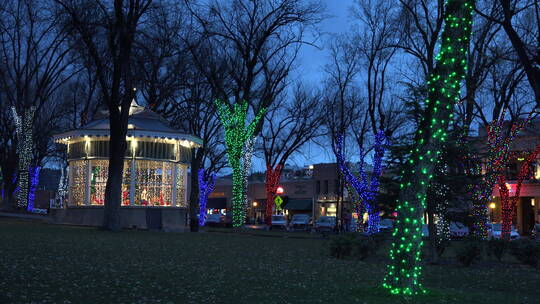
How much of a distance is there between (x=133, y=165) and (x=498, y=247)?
18809mm

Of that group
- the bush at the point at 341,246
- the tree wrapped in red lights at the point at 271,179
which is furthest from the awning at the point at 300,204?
the bush at the point at 341,246

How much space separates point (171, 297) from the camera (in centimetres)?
962

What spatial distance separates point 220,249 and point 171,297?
10.8 m

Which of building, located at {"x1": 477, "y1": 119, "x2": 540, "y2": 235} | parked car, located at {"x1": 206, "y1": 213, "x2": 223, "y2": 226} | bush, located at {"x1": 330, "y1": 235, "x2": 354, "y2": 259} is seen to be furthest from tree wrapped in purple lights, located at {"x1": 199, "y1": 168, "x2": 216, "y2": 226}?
bush, located at {"x1": 330, "y1": 235, "x2": 354, "y2": 259}

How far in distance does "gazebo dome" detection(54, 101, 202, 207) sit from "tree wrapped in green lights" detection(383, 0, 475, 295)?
73.0 ft

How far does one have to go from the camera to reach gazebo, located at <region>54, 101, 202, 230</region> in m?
31.2

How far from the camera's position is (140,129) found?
31.1 meters

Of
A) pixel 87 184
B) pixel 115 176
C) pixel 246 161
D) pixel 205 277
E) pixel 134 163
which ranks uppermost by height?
pixel 246 161

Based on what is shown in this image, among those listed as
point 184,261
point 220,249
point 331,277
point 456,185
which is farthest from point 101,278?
point 456,185

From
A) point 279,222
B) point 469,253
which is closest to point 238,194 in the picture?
point 469,253

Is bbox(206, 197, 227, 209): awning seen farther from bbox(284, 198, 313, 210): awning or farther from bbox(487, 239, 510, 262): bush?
bbox(487, 239, 510, 262): bush

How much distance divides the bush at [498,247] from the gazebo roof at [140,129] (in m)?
17.1

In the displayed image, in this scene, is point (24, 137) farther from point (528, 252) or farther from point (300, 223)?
point (528, 252)

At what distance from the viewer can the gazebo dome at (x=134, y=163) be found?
102ft
